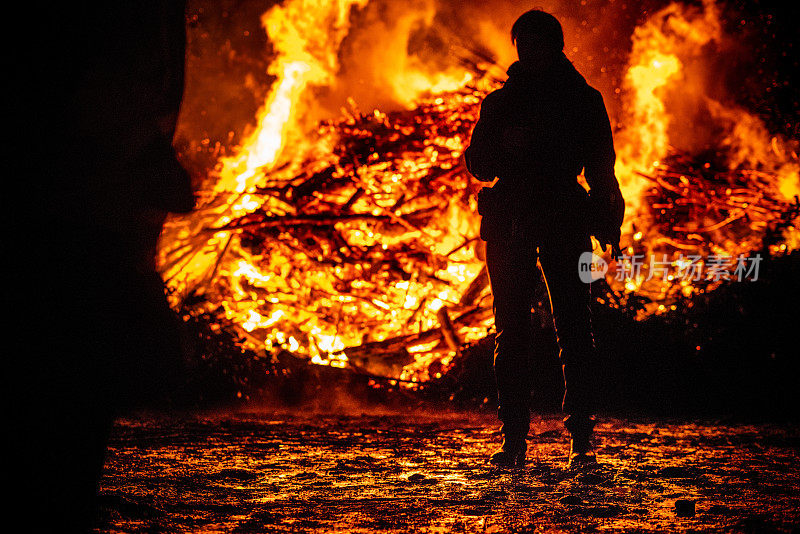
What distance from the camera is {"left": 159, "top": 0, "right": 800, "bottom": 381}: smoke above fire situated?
20.1 feet

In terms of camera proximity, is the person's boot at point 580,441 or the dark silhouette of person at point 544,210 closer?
the person's boot at point 580,441

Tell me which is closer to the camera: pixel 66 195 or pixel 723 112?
pixel 66 195

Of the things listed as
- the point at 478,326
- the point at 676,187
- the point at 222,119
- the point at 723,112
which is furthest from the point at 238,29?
the point at 723,112

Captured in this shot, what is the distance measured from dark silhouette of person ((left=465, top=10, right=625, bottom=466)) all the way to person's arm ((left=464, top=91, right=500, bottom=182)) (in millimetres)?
12

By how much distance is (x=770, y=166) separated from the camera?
6.94 metres

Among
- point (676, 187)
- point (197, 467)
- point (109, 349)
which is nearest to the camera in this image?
point (109, 349)

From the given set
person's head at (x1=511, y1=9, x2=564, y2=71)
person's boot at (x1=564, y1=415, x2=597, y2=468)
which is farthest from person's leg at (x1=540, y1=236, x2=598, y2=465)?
person's head at (x1=511, y1=9, x2=564, y2=71)

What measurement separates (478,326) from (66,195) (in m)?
4.50

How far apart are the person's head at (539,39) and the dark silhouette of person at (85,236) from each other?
7.27 feet

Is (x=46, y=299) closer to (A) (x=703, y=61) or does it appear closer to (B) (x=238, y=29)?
(B) (x=238, y=29)

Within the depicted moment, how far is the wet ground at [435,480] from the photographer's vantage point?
2539mm

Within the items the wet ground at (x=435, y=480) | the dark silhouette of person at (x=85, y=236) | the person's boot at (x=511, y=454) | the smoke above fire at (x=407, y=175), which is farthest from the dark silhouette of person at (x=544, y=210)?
the smoke above fire at (x=407, y=175)

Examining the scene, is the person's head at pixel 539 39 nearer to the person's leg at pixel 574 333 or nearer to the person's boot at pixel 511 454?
the person's leg at pixel 574 333

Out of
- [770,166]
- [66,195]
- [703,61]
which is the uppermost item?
[703,61]
